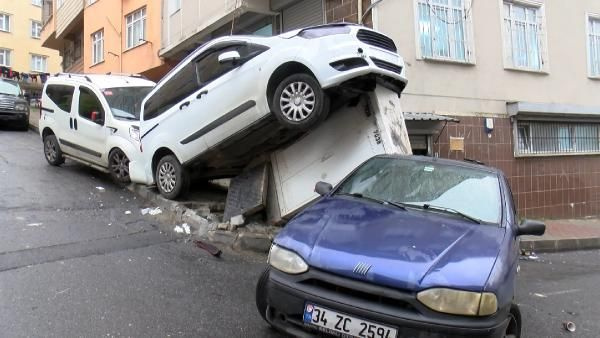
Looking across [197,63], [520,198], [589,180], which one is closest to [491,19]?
[520,198]

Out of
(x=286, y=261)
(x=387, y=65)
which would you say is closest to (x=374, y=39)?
(x=387, y=65)

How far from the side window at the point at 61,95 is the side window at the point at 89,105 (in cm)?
39

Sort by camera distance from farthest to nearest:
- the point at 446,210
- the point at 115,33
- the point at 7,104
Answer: the point at 115,33 < the point at 7,104 < the point at 446,210

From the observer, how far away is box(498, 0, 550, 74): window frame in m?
11.7

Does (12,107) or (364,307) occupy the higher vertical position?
(12,107)

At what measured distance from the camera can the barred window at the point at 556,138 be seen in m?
12.2

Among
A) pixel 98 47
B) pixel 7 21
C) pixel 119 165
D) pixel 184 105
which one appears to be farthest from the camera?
pixel 7 21

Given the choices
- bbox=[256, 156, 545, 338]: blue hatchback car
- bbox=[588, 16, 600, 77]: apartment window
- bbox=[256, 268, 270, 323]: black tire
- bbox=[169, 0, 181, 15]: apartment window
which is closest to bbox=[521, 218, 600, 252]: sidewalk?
bbox=[588, 16, 600, 77]: apartment window

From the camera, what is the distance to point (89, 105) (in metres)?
9.73

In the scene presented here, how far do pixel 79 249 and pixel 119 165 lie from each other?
3465mm

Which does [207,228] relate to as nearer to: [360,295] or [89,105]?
[360,295]

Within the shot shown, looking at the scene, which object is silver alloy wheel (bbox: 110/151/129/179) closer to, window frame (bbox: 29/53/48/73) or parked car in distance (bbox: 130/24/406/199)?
parked car in distance (bbox: 130/24/406/199)

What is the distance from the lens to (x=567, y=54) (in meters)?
13.0

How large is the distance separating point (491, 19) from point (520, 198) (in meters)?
4.15
